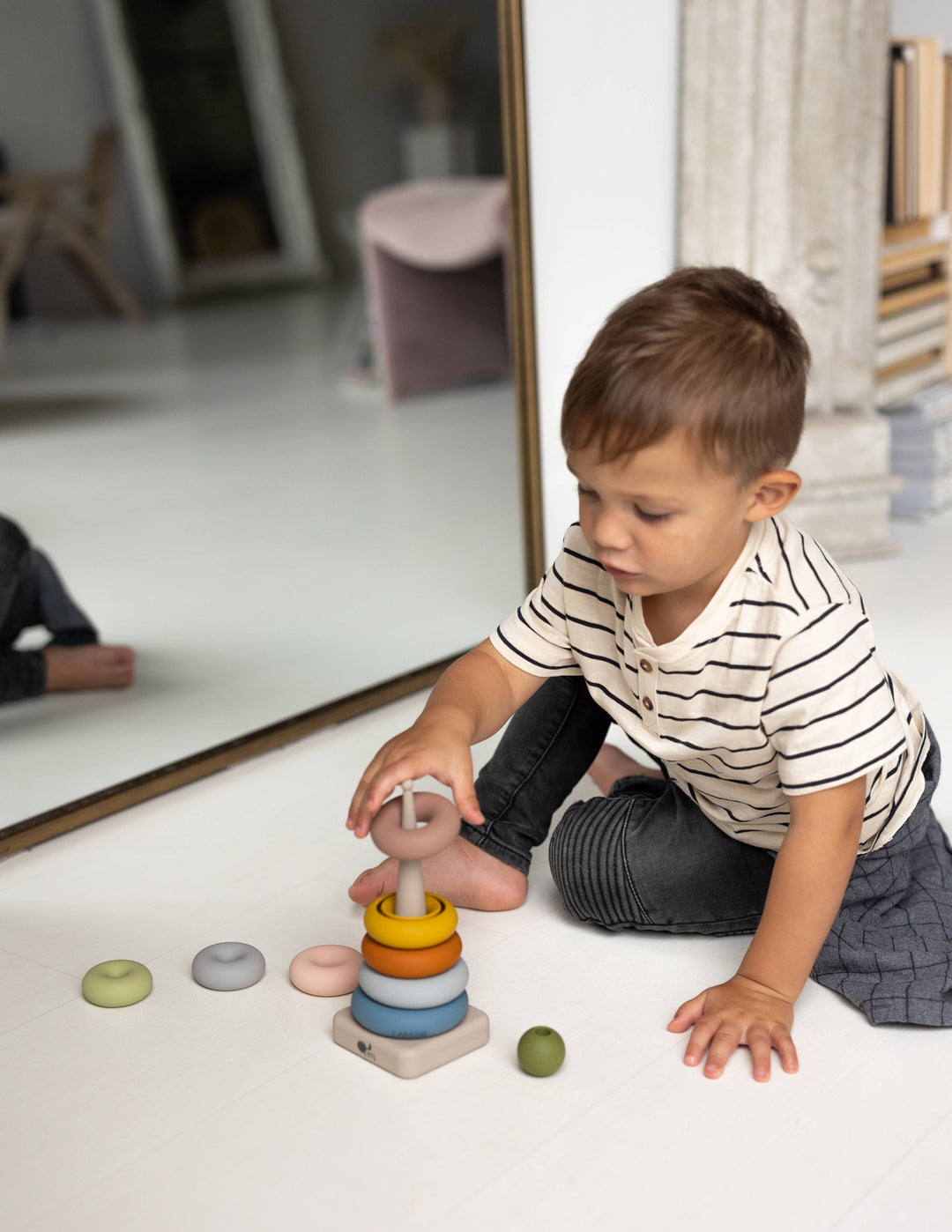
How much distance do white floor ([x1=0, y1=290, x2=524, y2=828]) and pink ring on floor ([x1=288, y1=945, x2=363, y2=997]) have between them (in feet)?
1.60

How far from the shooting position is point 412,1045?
38.0 inches

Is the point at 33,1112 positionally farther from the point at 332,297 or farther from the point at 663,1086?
the point at 332,297

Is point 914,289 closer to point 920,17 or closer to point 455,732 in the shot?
point 920,17

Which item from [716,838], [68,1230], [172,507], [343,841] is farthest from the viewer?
[172,507]

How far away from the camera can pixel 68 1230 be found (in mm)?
825

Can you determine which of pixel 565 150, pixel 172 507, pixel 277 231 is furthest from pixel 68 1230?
pixel 565 150

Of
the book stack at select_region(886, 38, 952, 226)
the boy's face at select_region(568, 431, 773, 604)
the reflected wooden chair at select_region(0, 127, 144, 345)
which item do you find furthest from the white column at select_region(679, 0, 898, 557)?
the boy's face at select_region(568, 431, 773, 604)

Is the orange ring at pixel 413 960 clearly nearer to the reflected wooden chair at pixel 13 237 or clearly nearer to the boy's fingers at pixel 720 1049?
the boy's fingers at pixel 720 1049

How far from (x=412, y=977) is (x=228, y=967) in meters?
0.20

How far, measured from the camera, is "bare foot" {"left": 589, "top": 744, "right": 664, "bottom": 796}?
4.41 ft

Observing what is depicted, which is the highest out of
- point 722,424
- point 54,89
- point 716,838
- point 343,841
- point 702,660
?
point 54,89

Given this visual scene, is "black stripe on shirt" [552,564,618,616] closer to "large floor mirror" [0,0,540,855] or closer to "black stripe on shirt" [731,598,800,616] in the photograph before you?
"black stripe on shirt" [731,598,800,616]

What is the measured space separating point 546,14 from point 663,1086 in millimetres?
1387

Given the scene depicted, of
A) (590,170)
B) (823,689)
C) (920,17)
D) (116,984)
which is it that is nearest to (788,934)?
(823,689)
